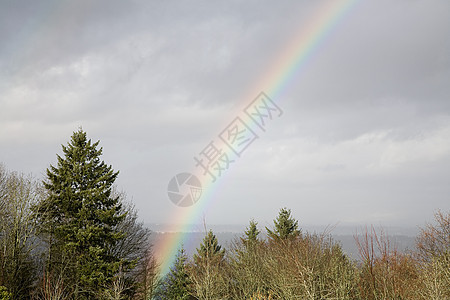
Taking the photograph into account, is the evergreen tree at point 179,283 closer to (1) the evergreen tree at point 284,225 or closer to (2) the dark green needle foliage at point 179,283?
(2) the dark green needle foliage at point 179,283

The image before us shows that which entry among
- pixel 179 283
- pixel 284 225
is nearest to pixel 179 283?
pixel 179 283

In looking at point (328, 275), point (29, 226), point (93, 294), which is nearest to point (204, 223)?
point (328, 275)

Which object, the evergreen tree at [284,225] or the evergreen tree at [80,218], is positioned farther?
the evergreen tree at [284,225]

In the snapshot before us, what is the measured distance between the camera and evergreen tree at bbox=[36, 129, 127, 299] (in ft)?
74.3

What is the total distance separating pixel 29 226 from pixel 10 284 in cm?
437

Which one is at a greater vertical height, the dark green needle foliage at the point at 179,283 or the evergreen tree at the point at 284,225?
the evergreen tree at the point at 284,225

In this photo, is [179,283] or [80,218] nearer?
[80,218]

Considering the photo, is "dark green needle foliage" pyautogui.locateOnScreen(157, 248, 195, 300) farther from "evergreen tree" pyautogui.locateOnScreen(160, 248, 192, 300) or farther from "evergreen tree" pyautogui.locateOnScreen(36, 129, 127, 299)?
"evergreen tree" pyautogui.locateOnScreen(36, 129, 127, 299)

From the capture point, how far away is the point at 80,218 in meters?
23.2

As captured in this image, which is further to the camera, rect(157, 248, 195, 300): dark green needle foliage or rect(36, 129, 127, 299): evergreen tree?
rect(157, 248, 195, 300): dark green needle foliage

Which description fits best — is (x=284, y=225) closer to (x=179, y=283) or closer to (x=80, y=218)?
(x=179, y=283)

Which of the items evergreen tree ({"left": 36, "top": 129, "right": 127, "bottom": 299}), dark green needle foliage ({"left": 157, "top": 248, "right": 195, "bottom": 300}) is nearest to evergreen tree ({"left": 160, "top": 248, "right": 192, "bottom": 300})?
dark green needle foliage ({"left": 157, "top": 248, "right": 195, "bottom": 300})

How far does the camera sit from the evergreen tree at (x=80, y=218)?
22641 millimetres

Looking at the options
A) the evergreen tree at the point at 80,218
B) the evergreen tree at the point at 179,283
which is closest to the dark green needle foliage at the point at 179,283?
the evergreen tree at the point at 179,283
